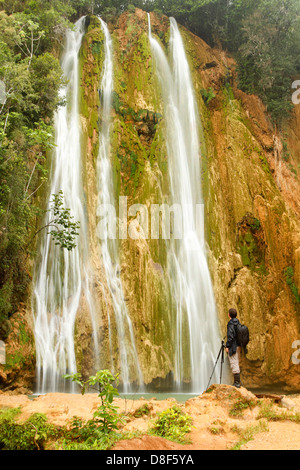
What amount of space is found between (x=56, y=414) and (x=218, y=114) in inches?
628

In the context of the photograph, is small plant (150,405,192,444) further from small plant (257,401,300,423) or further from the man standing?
the man standing

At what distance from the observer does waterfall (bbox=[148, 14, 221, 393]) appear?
11969mm

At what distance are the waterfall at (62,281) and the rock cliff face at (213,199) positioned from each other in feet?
1.23

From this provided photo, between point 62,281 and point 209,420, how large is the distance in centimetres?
722

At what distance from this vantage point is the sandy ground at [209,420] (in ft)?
14.1

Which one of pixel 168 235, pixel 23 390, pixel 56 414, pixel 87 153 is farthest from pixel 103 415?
pixel 87 153

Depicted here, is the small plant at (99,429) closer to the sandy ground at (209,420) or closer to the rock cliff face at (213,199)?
the sandy ground at (209,420)

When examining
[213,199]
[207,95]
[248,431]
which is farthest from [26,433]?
[207,95]

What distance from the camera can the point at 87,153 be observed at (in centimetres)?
1404

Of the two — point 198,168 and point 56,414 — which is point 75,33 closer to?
point 198,168

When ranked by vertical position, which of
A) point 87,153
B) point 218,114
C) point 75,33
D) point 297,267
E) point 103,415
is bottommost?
point 103,415

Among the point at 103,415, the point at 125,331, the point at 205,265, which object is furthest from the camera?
the point at 205,265

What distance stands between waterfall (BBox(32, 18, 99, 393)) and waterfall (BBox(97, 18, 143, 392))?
2.64 ft

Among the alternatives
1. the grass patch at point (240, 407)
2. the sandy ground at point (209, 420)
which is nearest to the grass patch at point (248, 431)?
the sandy ground at point (209, 420)
